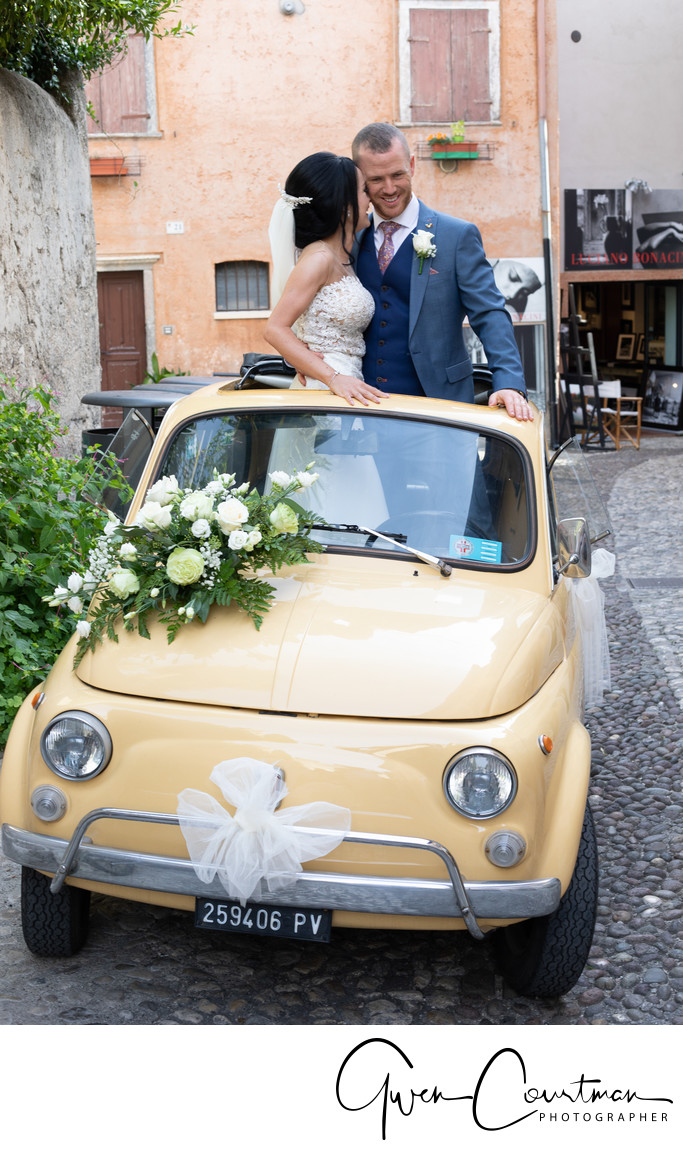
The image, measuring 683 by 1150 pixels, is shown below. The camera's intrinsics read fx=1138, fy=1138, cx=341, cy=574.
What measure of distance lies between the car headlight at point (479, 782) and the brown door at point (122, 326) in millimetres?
15234

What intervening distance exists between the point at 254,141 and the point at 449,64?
3091mm

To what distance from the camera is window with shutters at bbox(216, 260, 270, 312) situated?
1738 centimetres

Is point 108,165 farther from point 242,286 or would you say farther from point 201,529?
point 201,529

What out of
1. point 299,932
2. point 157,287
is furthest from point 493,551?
point 157,287

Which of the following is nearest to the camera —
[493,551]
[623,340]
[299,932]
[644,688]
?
[299,932]

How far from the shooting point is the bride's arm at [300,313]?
414cm

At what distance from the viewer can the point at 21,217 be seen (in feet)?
27.7

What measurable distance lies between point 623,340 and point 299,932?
19600 millimetres

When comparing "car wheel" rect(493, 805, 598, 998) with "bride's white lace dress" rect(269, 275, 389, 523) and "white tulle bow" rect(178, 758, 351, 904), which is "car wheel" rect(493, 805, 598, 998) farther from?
"bride's white lace dress" rect(269, 275, 389, 523)

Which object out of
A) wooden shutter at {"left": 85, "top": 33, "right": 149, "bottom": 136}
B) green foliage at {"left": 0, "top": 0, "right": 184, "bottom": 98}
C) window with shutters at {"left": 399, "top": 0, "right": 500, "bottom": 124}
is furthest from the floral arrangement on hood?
window with shutters at {"left": 399, "top": 0, "right": 500, "bottom": 124}

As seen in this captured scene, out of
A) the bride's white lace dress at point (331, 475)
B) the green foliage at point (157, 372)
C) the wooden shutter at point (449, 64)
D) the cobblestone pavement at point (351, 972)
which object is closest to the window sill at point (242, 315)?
the green foliage at point (157, 372)

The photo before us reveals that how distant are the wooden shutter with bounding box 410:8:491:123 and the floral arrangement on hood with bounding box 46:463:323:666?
1500 cm
